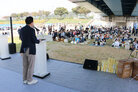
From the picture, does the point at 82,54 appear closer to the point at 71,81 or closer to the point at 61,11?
the point at 71,81

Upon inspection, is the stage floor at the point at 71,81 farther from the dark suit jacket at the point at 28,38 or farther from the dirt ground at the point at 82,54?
the dirt ground at the point at 82,54

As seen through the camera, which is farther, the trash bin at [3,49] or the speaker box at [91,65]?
the trash bin at [3,49]

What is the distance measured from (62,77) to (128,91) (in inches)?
77.2

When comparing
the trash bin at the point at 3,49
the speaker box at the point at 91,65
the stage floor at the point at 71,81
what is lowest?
the stage floor at the point at 71,81

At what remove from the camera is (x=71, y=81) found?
13.0 feet

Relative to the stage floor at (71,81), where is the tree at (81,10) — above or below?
above

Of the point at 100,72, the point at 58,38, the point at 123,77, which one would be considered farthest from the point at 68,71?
the point at 58,38

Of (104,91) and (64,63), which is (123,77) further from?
(64,63)

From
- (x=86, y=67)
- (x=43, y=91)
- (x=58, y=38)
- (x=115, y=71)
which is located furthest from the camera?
(x=58, y=38)

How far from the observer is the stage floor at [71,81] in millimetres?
3506

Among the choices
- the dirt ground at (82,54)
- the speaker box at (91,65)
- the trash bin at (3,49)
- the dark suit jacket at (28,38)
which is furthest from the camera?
the dirt ground at (82,54)

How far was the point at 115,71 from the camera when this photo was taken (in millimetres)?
4570

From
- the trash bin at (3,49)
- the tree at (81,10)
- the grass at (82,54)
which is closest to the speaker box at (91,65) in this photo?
the grass at (82,54)

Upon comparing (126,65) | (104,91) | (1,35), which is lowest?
(104,91)
